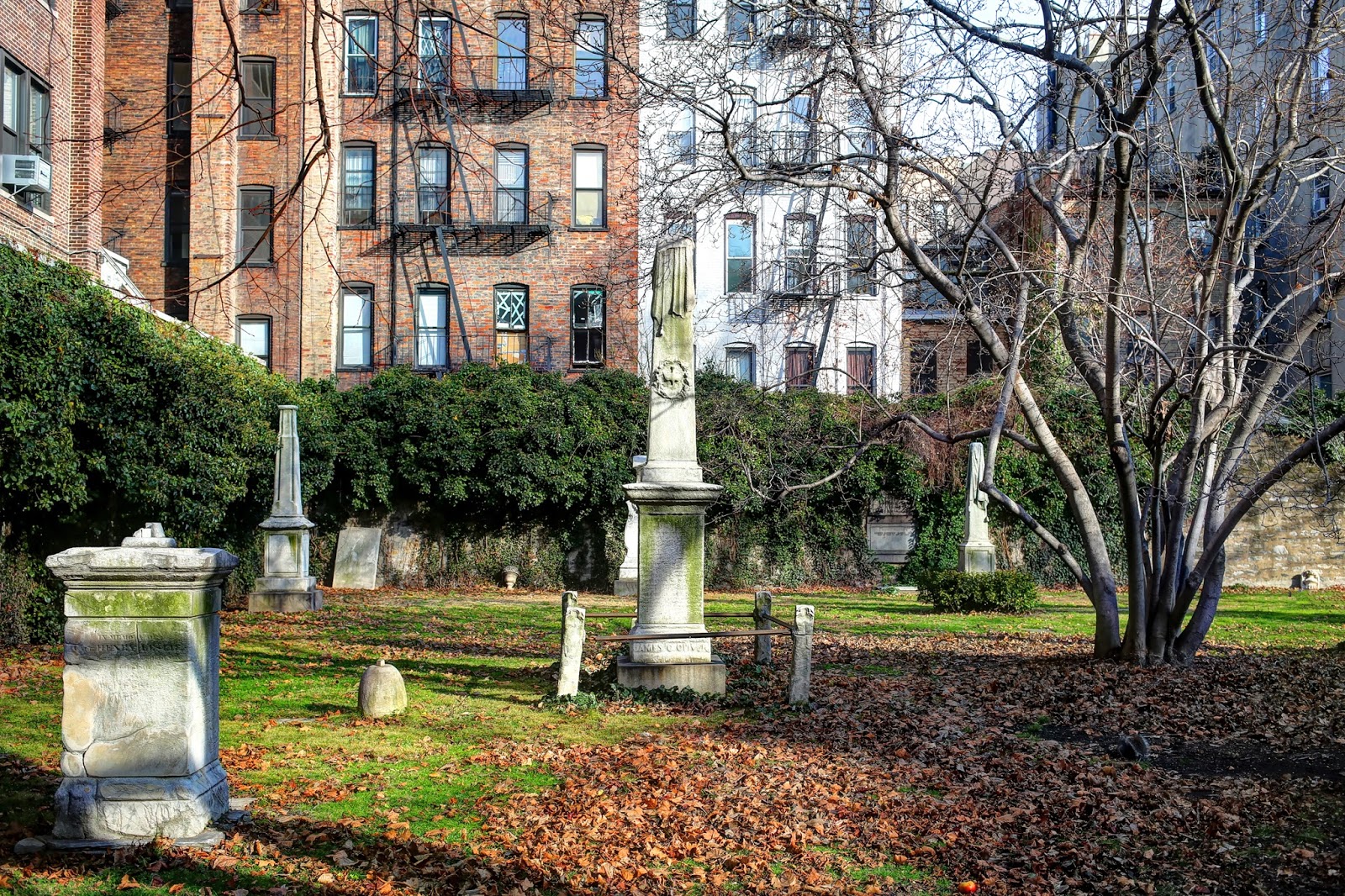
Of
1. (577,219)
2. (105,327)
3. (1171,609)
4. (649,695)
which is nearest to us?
(649,695)

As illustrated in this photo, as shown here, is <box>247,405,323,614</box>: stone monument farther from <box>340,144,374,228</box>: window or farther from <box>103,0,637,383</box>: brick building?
<box>340,144,374,228</box>: window

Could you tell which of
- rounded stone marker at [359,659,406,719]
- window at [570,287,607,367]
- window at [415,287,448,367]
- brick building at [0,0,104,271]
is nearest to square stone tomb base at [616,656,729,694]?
rounded stone marker at [359,659,406,719]

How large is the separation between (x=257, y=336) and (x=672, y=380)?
72.1ft

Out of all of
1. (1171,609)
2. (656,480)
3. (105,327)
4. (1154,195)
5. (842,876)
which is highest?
(1154,195)

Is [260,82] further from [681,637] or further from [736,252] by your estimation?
[681,637]

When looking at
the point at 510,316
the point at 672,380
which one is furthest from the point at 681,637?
the point at 510,316

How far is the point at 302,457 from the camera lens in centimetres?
2356

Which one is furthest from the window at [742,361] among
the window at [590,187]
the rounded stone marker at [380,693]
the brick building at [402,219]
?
the rounded stone marker at [380,693]

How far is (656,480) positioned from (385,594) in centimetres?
1355

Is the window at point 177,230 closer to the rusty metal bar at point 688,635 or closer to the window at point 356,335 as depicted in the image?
the window at point 356,335

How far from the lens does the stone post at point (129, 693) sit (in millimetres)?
5656

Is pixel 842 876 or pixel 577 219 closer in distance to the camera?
pixel 842 876

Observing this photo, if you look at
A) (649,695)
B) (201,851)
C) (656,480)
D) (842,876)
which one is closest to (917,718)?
(649,695)

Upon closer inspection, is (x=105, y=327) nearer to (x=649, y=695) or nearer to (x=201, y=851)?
(x=649, y=695)
